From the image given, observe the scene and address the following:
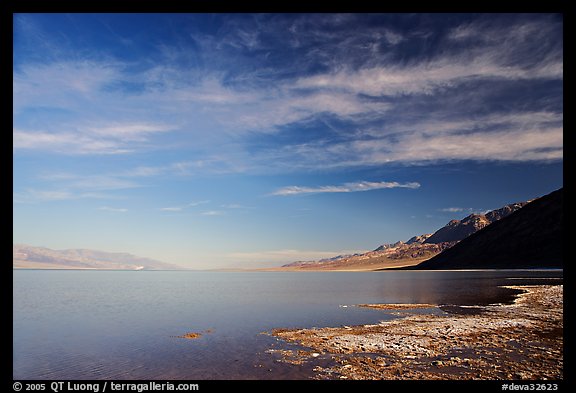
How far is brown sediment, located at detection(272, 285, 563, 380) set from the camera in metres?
17.1

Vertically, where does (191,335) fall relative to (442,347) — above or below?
below

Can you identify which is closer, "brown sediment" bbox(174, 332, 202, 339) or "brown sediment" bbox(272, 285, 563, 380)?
"brown sediment" bbox(272, 285, 563, 380)

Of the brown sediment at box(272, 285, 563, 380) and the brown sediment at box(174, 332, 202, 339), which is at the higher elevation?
the brown sediment at box(272, 285, 563, 380)

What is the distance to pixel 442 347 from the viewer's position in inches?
848

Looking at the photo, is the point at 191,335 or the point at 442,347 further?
the point at 191,335

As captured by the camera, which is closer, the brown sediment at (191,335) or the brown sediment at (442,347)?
the brown sediment at (442,347)

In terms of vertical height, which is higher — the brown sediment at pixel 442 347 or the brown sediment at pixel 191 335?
the brown sediment at pixel 442 347

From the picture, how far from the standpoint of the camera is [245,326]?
110 ft

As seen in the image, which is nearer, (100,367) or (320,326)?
(100,367)

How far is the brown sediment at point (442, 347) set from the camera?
56.0ft
